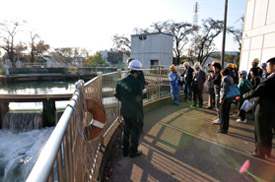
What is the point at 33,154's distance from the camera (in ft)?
26.2

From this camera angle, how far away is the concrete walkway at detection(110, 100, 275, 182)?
120 inches

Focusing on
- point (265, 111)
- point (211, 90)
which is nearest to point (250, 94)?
point (265, 111)

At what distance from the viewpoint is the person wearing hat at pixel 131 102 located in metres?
3.45

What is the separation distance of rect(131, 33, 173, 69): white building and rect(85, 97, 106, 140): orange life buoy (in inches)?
1365

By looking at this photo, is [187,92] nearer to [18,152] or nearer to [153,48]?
[18,152]

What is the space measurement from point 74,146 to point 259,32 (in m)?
14.0

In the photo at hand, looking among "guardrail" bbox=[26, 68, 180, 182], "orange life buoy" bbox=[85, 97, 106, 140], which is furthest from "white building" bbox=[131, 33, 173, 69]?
"orange life buoy" bbox=[85, 97, 106, 140]

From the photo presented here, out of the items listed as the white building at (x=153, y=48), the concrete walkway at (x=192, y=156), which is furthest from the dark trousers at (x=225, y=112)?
the white building at (x=153, y=48)

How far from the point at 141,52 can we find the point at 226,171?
3777 cm

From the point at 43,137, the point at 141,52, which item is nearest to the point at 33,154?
the point at 43,137

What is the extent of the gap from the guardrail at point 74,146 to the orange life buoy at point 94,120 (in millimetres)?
103

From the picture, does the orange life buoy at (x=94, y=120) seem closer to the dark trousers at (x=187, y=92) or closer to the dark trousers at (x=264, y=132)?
the dark trousers at (x=264, y=132)

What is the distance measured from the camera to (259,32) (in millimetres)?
11852

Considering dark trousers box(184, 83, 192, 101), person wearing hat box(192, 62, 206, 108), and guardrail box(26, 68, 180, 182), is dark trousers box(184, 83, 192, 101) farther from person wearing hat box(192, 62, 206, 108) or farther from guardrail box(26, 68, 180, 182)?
guardrail box(26, 68, 180, 182)
